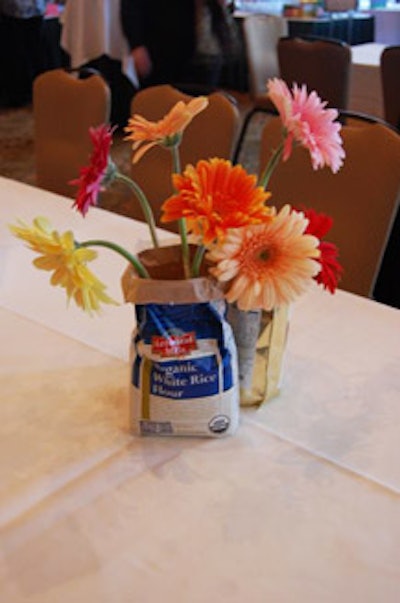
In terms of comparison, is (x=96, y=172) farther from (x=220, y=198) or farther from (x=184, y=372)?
(x=184, y=372)

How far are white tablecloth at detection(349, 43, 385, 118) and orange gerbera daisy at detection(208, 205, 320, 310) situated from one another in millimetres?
3226

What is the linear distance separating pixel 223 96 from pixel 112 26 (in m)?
2.91

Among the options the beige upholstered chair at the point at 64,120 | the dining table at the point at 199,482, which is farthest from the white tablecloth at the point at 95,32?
the dining table at the point at 199,482

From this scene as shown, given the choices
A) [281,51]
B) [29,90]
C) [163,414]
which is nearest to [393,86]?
[281,51]

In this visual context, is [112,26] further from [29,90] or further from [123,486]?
[123,486]

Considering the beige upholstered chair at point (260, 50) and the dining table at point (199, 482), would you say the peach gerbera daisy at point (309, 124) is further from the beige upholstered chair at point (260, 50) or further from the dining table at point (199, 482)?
the beige upholstered chair at point (260, 50)

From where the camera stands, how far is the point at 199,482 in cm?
91

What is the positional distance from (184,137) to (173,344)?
50.7 inches

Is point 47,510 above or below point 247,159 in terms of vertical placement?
above

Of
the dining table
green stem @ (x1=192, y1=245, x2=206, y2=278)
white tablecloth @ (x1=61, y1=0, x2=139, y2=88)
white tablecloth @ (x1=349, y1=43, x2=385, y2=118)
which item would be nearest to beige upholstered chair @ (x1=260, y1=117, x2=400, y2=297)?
the dining table

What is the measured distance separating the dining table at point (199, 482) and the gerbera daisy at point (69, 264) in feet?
0.45

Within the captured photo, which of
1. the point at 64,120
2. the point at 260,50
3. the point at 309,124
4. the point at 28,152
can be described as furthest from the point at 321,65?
the point at 309,124

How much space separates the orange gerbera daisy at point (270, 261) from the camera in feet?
2.74

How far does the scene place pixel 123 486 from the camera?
905mm
